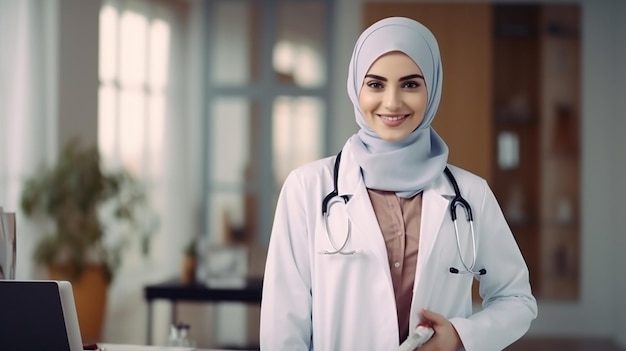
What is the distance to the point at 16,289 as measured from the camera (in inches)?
73.3

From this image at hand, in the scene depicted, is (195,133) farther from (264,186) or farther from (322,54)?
(322,54)

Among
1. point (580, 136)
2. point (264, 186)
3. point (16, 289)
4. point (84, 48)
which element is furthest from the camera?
point (264, 186)

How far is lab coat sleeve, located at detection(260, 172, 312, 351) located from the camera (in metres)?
1.87

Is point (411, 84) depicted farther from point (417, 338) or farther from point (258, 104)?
point (258, 104)

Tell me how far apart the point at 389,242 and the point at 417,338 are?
221 mm

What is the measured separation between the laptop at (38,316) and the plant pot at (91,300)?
4.19 meters

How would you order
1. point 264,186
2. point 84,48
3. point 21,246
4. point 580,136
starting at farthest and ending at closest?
point 264,186
point 580,136
point 84,48
point 21,246

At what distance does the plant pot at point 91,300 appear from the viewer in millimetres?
6086

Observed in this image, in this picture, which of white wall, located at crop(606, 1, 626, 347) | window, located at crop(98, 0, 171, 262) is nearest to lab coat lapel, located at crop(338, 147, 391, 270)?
window, located at crop(98, 0, 171, 262)

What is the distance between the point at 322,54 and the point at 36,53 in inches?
99.4

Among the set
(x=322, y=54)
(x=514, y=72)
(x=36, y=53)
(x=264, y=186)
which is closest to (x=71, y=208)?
(x=36, y=53)

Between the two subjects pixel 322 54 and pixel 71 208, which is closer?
pixel 71 208

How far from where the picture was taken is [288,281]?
1.89m

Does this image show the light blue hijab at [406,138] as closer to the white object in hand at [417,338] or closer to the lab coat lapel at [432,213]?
the lab coat lapel at [432,213]
